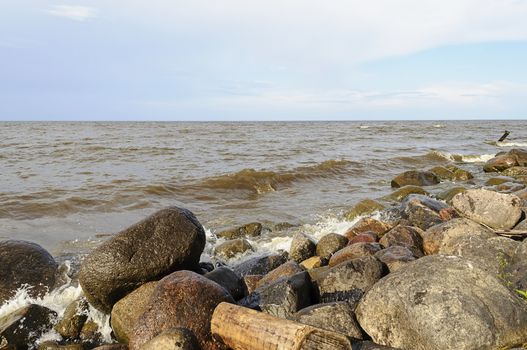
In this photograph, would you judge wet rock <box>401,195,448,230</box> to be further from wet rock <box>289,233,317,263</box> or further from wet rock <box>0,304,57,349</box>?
wet rock <box>0,304,57,349</box>

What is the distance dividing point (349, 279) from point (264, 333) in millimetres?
2009

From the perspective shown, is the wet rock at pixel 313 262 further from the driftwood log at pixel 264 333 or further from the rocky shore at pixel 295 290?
the driftwood log at pixel 264 333

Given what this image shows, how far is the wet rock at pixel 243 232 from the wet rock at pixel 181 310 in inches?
187

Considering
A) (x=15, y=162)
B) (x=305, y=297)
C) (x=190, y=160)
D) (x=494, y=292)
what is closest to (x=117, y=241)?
(x=305, y=297)

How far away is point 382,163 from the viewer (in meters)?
20.9

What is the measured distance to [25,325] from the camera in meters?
5.11

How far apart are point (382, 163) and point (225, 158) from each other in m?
7.19

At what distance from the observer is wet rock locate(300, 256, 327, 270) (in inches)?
261

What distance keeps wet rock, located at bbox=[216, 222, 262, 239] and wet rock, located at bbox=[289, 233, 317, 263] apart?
6.24ft

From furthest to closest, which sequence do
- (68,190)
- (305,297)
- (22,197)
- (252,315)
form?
(68,190), (22,197), (305,297), (252,315)

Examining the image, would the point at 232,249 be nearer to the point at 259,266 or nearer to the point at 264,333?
the point at 259,266

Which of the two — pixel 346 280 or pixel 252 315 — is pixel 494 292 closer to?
pixel 346 280

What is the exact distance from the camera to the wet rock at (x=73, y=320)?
5.28 meters

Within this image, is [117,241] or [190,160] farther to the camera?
[190,160]
